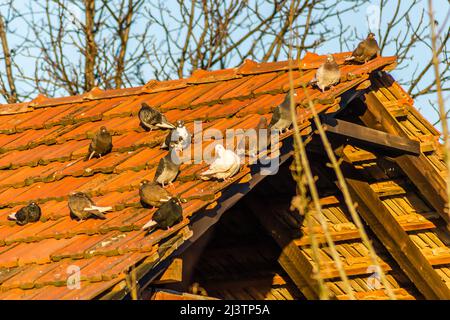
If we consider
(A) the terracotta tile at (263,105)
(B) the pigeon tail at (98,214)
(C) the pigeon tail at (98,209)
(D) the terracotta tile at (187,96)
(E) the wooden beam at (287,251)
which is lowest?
(E) the wooden beam at (287,251)

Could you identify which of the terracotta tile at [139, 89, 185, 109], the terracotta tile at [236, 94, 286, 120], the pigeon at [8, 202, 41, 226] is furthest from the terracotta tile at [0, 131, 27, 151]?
the terracotta tile at [236, 94, 286, 120]

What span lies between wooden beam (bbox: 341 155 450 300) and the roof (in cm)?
70

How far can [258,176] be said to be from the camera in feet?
15.0

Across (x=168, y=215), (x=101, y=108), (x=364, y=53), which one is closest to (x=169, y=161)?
(x=168, y=215)

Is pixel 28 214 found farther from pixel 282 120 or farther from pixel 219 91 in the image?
pixel 219 91

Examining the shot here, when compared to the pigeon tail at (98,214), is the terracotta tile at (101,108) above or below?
above

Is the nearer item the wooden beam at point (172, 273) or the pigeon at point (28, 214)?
the wooden beam at point (172, 273)

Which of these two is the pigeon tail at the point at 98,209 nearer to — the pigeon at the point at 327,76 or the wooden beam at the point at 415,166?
the pigeon at the point at 327,76

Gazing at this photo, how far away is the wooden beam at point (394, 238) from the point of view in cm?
609

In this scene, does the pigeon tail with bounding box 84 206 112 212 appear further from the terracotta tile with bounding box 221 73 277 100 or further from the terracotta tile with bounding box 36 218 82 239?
the terracotta tile with bounding box 221 73 277 100

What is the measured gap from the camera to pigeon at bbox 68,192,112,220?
471 cm

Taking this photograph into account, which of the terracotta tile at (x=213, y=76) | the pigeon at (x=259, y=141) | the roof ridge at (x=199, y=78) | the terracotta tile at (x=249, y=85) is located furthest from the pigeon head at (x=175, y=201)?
the terracotta tile at (x=213, y=76)

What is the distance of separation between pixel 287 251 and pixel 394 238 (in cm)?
79

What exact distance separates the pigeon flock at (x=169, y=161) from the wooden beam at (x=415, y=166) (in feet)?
1.27
